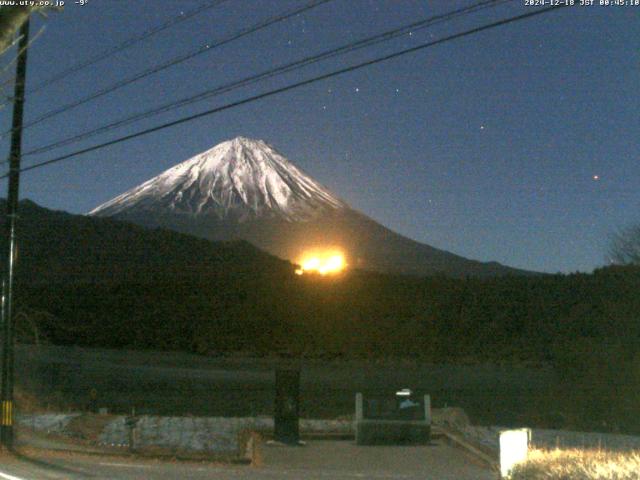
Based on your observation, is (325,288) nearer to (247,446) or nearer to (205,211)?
(247,446)

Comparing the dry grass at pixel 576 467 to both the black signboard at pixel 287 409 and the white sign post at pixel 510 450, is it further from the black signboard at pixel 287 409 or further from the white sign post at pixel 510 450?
the black signboard at pixel 287 409

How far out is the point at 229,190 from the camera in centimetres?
13012

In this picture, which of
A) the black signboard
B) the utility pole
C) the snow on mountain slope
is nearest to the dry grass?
the black signboard

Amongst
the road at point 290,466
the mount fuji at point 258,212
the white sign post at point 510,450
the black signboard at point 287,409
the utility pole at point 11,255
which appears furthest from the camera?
the mount fuji at point 258,212

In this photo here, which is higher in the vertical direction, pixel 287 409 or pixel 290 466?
pixel 287 409

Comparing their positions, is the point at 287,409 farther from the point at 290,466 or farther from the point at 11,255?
the point at 11,255

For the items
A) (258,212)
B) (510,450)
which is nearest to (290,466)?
(510,450)

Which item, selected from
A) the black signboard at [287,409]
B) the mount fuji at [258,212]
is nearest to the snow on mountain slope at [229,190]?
the mount fuji at [258,212]

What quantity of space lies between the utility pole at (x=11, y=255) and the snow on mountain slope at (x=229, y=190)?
9318 cm

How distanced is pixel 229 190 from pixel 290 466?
116 m

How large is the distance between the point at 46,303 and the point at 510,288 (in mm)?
31668

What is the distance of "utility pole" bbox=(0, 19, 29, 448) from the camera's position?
1598cm

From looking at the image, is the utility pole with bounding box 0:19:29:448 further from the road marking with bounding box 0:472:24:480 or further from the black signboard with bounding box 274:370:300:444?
the black signboard with bounding box 274:370:300:444

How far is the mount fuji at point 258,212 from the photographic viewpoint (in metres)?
116
